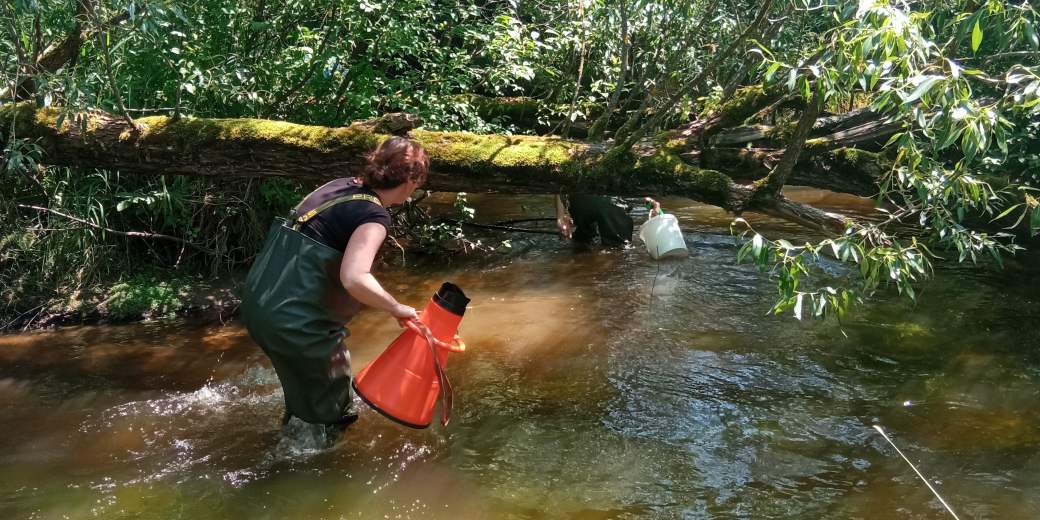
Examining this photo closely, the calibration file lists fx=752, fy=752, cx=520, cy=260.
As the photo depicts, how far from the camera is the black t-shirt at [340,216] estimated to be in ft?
10.2

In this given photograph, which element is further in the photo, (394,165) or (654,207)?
(654,207)

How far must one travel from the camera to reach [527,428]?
13.0 feet

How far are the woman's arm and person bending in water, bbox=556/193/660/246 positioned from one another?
465cm

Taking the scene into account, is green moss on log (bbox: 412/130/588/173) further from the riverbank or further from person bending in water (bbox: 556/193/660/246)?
person bending in water (bbox: 556/193/660/246)

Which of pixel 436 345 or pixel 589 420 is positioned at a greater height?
pixel 436 345

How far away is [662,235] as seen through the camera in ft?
19.8

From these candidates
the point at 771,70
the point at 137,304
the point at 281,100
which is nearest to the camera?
the point at 771,70

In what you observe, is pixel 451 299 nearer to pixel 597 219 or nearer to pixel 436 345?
pixel 436 345

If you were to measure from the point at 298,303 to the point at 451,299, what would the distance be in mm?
660

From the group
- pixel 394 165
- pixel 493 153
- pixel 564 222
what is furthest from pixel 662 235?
pixel 394 165

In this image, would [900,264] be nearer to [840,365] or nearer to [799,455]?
[799,455]

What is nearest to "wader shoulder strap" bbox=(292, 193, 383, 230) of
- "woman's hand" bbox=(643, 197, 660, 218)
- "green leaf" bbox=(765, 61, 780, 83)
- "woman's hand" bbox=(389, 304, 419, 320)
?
"woman's hand" bbox=(389, 304, 419, 320)

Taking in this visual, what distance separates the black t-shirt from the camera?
10.2ft

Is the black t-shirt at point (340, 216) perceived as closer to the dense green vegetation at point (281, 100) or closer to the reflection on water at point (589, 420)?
the reflection on water at point (589, 420)
